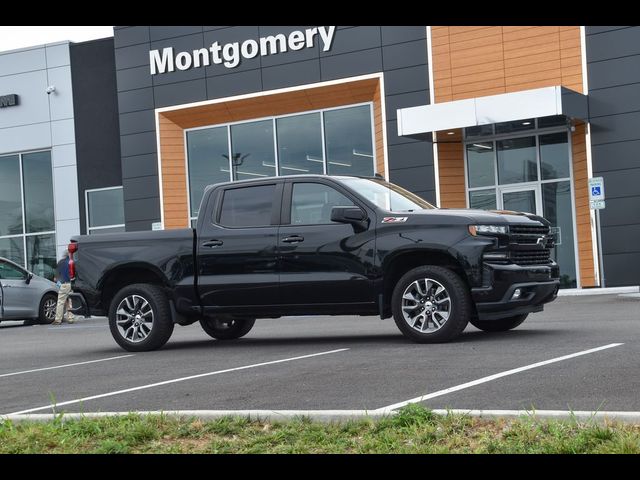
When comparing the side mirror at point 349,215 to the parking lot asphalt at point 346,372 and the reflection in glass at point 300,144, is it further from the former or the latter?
the reflection in glass at point 300,144

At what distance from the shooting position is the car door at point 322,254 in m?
10.4

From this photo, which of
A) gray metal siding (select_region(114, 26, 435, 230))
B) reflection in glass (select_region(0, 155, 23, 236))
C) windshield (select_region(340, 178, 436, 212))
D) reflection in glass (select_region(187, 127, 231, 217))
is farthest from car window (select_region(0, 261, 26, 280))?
reflection in glass (select_region(0, 155, 23, 236))

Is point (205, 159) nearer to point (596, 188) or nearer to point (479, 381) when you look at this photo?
point (596, 188)

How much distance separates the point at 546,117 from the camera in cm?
2266

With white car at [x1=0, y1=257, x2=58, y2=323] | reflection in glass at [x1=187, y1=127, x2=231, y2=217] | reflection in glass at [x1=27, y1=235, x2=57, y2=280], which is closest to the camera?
white car at [x1=0, y1=257, x2=58, y2=323]

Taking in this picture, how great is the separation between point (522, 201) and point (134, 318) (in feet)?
51.1

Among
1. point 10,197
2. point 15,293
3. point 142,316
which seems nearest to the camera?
point 142,316

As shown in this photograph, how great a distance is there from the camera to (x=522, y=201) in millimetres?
25156

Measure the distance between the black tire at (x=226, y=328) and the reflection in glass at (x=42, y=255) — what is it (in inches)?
805

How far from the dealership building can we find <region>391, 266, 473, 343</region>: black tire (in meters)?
13.2

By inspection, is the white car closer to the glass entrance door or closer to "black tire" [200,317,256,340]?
"black tire" [200,317,256,340]

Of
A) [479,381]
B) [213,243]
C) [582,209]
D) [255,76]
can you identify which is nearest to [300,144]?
[255,76]

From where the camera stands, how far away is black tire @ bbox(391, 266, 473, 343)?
9867 mm
